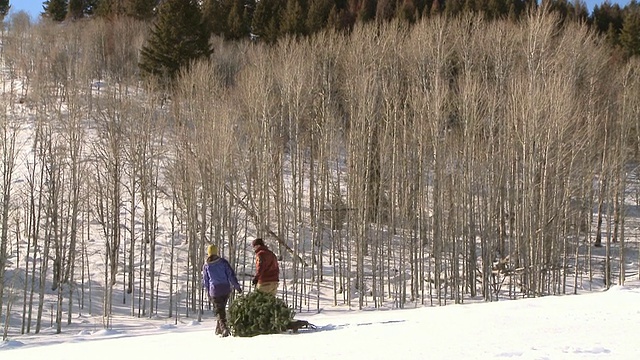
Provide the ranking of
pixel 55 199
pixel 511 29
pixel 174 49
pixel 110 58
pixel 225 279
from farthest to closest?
pixel 110 58, pixel 174 49, pixel 511 29, pixel 55 199, pixel 225 279

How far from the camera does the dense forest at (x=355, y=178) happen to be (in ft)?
72.5

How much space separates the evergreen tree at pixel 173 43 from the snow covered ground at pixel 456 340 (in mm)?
27340

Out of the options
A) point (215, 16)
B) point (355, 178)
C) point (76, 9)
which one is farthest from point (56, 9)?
point (355, 178)

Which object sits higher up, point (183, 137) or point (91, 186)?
point (183, 137)

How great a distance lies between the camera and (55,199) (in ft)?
69.3

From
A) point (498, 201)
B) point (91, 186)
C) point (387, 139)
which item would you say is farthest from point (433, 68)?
point (91, 186)

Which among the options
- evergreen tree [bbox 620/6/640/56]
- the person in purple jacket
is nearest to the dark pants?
the person in purple jacket

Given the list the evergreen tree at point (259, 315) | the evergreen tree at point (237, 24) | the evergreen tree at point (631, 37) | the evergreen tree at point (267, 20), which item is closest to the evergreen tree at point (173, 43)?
the evergreen tree at point (267, 20)

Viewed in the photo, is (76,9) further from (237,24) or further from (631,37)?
(631,37)

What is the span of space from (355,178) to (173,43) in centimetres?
1884

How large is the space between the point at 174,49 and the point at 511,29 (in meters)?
19.6

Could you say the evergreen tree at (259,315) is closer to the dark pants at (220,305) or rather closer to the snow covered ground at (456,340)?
the snow covered ground at (456,340)

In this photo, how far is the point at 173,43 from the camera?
3719cm

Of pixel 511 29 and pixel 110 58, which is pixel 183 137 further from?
pixel 110 58
